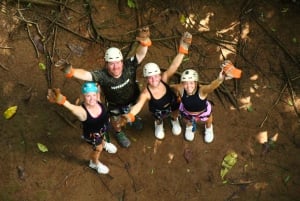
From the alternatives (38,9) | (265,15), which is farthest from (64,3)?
(265,15)

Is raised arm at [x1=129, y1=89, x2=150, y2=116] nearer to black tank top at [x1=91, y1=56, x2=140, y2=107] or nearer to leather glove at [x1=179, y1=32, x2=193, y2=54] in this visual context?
black tank top at [x1=91, y1=56, x2=140, y2=107]

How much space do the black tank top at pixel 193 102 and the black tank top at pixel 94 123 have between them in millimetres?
1199

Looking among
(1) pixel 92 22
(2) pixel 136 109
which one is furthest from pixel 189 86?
(1) pixel 92 22

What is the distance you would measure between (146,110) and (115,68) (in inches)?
80.3

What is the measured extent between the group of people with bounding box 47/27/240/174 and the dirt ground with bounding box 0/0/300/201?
0.67 metres

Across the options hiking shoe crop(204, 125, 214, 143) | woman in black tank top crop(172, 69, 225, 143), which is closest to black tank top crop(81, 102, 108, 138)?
woman in black tank top crop(172, 69, 225, 143)

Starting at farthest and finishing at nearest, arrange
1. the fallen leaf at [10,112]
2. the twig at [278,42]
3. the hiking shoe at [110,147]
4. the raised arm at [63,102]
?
1. the twig at [278,42]
2. the fallen leaf at [10,112]
3. the hiking shoe at [110,147]
4. the raised arm at [63,102]

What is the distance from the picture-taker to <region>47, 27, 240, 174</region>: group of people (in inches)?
206

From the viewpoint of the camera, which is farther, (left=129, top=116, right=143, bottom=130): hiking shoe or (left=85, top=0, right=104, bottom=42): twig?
(left=85, top=0, right=104, bottom=42): twig

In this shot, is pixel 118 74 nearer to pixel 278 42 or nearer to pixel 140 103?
pixel 140 103

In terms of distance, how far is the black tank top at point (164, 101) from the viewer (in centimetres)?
576

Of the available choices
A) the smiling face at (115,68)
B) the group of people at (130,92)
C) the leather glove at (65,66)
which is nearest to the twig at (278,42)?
the group of people at (130,92)

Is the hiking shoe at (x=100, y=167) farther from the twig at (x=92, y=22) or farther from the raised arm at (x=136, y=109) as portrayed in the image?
the twig at (x=92, y=22)

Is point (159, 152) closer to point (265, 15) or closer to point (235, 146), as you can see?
point (235, 146)
